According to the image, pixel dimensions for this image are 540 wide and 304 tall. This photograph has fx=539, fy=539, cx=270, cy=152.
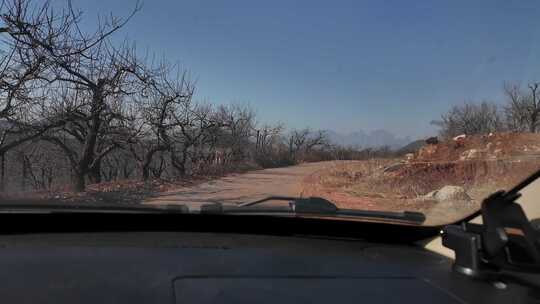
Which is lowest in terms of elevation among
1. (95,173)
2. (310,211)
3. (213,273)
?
(213,273)

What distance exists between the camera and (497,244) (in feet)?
7.66

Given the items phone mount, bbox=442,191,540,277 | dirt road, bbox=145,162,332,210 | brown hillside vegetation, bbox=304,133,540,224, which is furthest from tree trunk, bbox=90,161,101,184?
phone mount, bbox=442,191,540,277

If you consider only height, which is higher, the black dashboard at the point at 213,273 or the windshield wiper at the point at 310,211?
the windshield wiper at the point at 310,211

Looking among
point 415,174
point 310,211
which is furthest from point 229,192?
point 310,211

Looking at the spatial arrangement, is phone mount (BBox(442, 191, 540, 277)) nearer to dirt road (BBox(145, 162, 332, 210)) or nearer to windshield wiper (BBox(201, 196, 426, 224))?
windshield wiper (BBox(201, 196, 426, 224))

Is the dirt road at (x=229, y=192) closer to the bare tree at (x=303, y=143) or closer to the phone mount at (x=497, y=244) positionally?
the phone mount at (x=497, y=244)

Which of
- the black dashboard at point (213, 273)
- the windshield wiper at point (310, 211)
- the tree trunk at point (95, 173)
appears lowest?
Result: the black dashboard at point (213, 273)

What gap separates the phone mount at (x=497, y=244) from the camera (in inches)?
93.8

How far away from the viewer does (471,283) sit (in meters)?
2.35

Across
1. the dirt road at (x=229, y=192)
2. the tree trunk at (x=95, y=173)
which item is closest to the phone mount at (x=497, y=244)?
the dirt road at (x=229, y=192)

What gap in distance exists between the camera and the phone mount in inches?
93.8

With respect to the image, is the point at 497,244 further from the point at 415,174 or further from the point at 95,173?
the point at 95,173

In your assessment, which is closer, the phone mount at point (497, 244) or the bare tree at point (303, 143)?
the phone mount at point (497, 244)

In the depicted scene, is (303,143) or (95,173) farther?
(303,143)
